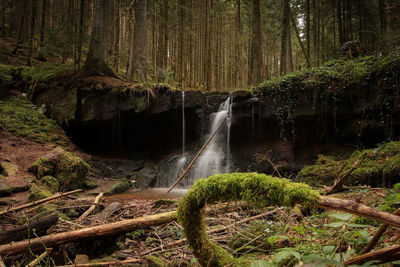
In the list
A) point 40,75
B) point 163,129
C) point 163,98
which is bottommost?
point 163,129

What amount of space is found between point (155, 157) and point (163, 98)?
11.6 ft

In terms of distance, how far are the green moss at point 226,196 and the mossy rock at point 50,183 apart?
603 centimetres

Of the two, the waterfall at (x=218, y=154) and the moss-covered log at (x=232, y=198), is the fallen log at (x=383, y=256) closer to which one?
the moss-covered log at (x=232, y=198)

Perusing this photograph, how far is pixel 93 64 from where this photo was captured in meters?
10.3

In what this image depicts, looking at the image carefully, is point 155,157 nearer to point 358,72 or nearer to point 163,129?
point 163,129

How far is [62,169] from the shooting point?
6859 mm

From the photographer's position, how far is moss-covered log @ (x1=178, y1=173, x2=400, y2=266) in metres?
A: 1.27

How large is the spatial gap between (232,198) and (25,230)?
2.67 metres

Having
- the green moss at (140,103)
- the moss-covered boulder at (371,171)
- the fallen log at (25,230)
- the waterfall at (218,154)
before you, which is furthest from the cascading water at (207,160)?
the fallen log at (25,230)

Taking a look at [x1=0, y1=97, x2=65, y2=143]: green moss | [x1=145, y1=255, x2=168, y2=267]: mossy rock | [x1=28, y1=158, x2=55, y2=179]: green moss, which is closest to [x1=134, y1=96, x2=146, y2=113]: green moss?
[x1=0, y1=97, x2=65, y2=143]: green moss

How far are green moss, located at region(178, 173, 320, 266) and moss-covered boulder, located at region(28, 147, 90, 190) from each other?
611 centimetres

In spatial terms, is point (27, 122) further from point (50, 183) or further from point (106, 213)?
point (106, 213)

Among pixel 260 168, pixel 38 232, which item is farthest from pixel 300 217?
pixel 260 168

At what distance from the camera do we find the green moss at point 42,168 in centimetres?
626
